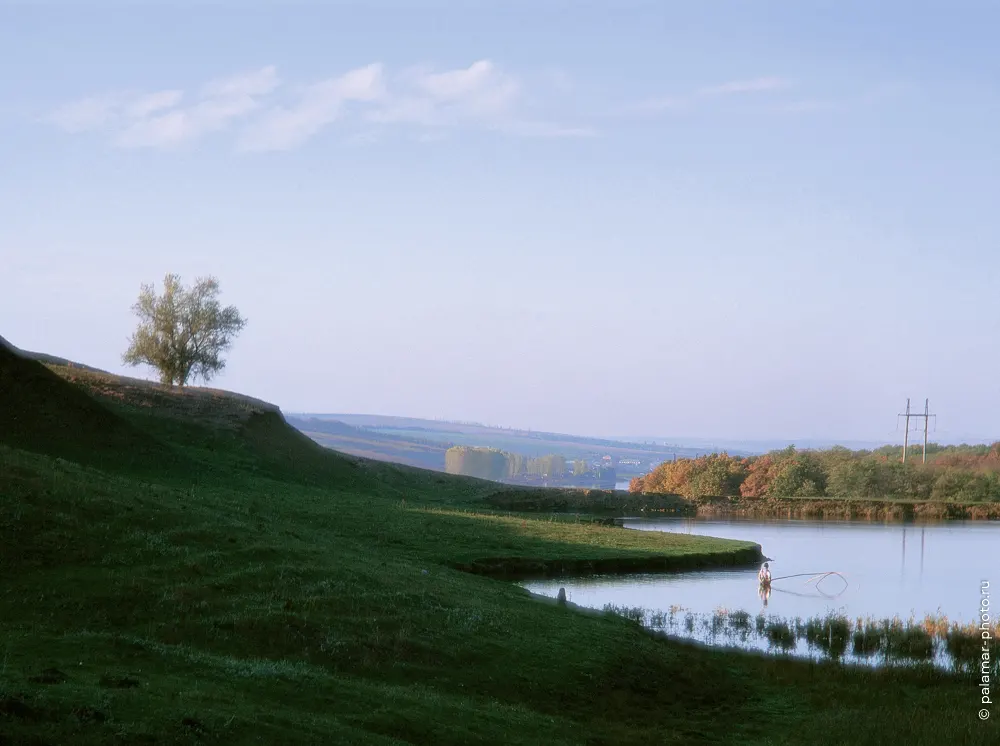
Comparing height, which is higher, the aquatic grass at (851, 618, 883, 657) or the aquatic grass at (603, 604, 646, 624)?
the aquatic grass at (851, 618, 883, 657)

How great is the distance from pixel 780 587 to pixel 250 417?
138 feet

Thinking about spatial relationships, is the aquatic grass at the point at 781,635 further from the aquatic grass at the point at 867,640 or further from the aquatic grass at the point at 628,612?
the aquatic grass at the point at 628,612

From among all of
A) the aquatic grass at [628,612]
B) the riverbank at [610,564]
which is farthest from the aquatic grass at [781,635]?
the riverbank at [610,564]

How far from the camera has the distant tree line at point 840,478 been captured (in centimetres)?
9131

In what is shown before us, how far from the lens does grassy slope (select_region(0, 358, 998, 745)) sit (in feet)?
45.0

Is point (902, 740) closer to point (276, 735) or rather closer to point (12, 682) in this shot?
point (276, 735)

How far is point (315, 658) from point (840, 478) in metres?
82.8

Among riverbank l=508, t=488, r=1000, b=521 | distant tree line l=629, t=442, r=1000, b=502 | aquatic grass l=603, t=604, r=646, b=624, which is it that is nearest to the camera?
aquatic grass l=603, t=604, r=646, b=624

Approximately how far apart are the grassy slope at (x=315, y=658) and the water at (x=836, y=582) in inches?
295

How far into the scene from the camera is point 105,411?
50875 mm

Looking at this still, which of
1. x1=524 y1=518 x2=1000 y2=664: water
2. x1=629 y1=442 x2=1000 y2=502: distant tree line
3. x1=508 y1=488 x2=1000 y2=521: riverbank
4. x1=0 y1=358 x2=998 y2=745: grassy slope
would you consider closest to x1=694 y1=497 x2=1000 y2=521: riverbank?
x1=508 y1=488 x2=1000 y2=521: riverbank

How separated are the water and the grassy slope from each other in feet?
24.6

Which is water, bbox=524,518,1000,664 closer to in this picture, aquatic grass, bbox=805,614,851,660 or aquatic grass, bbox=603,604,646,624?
aquatic grass, bbox=603,604,646,624

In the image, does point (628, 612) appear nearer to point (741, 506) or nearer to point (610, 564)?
point (610, 564)
